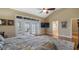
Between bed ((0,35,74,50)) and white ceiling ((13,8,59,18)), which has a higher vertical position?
white ceiling ((13,8,59,18))

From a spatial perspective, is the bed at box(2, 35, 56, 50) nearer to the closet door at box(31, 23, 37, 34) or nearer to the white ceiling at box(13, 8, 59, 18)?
the closet door at box(31, 23, 37, 34)

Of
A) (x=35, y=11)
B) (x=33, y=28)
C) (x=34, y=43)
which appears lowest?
(x=34, y=43)

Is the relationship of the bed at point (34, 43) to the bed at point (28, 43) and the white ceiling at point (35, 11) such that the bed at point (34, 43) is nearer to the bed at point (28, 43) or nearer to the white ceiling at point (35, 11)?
the bed at point (28, 43)

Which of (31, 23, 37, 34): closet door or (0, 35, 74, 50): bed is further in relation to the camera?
(31, 23, 37, 34): closet door

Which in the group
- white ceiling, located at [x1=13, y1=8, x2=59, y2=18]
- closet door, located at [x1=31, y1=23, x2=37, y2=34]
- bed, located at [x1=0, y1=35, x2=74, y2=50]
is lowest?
bed, located at [x1=0, y1=35, x2=74, y2=50]

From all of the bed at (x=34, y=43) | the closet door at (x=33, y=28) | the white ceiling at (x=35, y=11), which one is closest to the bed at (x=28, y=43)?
the bed at (x=34, y=43)

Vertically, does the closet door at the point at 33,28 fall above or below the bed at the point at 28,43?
above

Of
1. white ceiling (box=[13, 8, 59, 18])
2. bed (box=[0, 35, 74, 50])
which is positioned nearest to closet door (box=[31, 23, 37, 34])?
bed (box=[0, 35, 74, 50])

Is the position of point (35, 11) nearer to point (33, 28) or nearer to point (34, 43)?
point (33, 28)

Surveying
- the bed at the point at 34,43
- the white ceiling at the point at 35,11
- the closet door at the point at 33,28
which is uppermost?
the white ceiling at the point at 35,11

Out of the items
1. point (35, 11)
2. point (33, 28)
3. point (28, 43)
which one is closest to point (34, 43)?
point (28, 43)
